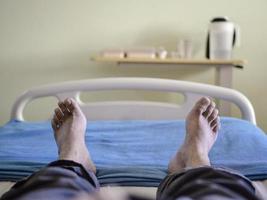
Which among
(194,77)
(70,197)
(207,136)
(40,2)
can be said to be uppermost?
(40,2)

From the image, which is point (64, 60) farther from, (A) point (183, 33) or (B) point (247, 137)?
(B) point (247, 137)

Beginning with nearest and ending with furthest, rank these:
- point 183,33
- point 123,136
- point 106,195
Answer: point 106,195 → point 123,136 → point 183,33

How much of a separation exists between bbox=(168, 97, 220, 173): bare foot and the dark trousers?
0.58 ft

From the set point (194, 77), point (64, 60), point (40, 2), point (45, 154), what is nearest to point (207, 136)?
point (45, 154)

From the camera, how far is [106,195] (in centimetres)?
54

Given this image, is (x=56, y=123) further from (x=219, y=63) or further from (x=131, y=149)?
(x=219, y=63)

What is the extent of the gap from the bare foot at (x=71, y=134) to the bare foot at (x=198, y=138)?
224mm

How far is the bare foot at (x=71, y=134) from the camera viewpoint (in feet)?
2.88

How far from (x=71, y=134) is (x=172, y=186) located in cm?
47

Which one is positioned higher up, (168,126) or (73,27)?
(73,27)

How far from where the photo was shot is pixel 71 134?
101 centimetres

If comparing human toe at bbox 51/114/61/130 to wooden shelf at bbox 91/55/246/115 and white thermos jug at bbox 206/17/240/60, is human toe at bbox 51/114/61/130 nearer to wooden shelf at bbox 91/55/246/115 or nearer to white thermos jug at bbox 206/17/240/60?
wooden shelf at bbox 91/55/246/115

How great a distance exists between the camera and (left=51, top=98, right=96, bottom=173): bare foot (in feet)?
2.88

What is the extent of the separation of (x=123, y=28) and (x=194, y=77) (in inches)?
21.5
